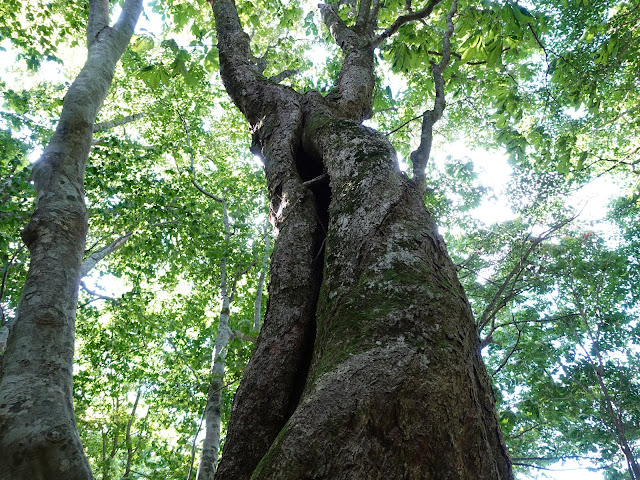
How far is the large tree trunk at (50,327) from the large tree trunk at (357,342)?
69 cm

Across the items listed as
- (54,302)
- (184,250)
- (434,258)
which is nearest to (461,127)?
(184,250)

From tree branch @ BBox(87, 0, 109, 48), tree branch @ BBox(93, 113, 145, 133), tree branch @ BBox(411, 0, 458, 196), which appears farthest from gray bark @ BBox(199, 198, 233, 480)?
tree branch @ BBox(93, 113, 145, 133)

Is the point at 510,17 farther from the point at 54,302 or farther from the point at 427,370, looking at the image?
the point at 54,302

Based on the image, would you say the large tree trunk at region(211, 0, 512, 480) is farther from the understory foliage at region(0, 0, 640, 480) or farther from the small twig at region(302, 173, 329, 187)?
the understory foliage at region(0, 0, 640, 480)

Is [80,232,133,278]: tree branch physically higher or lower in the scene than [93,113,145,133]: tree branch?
lower

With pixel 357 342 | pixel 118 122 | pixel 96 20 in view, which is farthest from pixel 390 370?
pixel 118 122

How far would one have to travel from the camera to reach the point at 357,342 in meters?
1.52

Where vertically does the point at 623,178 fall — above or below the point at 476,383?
above

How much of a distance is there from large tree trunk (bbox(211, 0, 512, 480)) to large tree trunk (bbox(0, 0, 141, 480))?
2.27ft

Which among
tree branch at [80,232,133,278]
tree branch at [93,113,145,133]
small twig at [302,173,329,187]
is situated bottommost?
small twig at [302,173,329,187]

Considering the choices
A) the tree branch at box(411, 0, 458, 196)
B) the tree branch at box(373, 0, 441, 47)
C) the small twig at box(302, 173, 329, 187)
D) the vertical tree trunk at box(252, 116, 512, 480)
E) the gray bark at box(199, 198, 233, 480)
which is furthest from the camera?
the gray bark at box(199, 198, 233, 480)

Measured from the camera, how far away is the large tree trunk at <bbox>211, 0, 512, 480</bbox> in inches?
49.1

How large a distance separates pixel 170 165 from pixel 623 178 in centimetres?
1468

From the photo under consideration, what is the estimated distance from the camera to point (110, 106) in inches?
526
